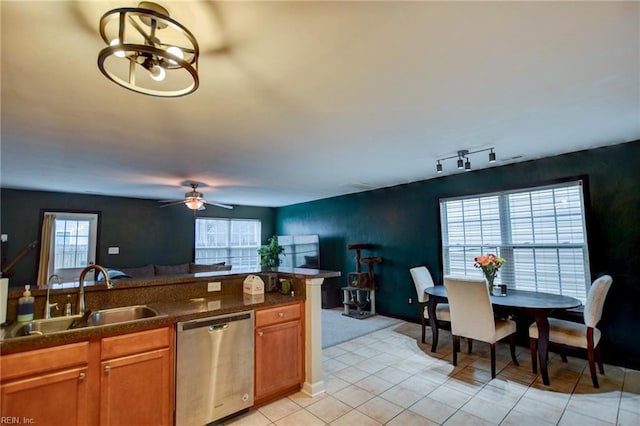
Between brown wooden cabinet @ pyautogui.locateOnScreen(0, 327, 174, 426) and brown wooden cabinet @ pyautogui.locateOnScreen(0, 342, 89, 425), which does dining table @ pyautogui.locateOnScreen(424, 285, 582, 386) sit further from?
brown wooden cabinet @ pyautogui.locateOnScreen(0, 342, 89, 425)

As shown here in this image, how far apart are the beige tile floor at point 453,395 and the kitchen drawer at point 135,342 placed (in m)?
0.93

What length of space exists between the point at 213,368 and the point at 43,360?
3.36 feet

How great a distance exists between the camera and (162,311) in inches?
90.4

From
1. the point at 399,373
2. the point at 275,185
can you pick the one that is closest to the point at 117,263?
the point at 275,185

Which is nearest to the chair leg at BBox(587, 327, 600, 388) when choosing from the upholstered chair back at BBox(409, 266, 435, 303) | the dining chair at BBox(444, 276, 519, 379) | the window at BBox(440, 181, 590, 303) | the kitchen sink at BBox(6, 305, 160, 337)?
the dining chair at BBox(444, 276, 519, 379)

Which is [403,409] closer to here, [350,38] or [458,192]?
[350,38]

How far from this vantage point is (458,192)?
190 inches

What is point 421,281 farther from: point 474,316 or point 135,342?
point 135,342

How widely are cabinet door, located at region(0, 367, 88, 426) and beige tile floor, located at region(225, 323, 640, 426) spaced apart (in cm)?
110

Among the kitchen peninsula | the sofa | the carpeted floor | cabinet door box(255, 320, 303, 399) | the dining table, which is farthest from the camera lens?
the sofa

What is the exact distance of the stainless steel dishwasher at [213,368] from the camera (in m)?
2.19

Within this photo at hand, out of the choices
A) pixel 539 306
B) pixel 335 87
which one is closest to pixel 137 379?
pixel 335 87

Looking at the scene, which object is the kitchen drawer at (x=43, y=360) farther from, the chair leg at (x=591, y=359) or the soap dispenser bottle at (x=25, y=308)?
the chair leg at (x=591, y=359)

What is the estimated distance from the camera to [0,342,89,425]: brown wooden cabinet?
162 cm
